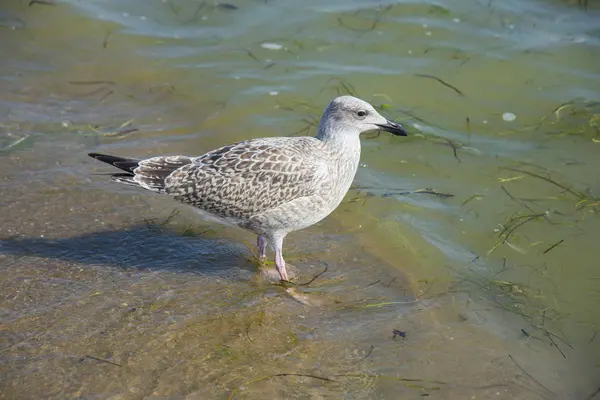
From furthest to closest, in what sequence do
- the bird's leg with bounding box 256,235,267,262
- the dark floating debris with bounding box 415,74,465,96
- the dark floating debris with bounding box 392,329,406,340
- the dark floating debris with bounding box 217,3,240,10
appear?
the dark floating debris with bounding box 217,3,240,10 < the dark floating debris with bounding box 415,74,465,96 < the bird's leg with bounding box 256,235,267,262 < the dark floating debris with bounding box 392,329,406,340

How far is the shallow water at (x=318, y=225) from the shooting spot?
5133 mm

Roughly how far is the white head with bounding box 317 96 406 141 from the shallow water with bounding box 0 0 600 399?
112 centimetres

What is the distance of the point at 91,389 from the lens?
473 centimetres

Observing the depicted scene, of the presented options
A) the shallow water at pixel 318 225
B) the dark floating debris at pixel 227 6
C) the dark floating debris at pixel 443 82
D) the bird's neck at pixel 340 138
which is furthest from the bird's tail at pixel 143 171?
the dark floating debris at pixel 227 6

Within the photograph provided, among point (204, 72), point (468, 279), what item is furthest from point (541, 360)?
point (204, 72)

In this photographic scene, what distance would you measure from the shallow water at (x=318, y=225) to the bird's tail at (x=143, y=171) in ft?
2.18

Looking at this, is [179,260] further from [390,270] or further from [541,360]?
Result: [541,360]

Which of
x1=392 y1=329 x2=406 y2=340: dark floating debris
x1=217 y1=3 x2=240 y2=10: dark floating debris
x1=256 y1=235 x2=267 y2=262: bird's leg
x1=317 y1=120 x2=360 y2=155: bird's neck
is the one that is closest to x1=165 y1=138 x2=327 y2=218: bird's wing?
x1=317 y1=120 x2=360 y2=155: bird's neck

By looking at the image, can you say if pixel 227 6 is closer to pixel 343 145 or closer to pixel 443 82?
pixel 443 82

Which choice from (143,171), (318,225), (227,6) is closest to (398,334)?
(318,225)

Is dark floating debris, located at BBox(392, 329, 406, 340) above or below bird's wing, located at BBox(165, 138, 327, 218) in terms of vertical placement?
below

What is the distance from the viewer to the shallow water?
5.13 meters

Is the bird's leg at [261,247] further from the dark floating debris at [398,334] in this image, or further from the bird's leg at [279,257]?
the dark floating debris at [398,334]

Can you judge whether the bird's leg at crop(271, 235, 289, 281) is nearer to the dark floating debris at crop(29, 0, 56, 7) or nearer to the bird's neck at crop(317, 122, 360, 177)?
the bird's neck at crop(317, 122, 360, 177)
